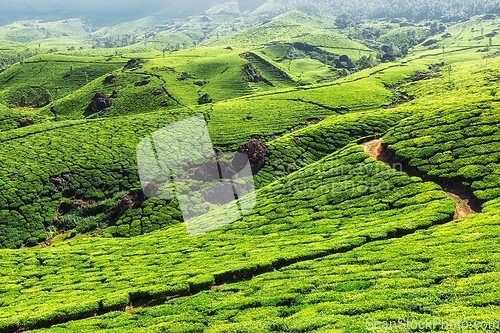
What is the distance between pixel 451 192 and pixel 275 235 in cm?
1984

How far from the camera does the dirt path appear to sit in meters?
39.7

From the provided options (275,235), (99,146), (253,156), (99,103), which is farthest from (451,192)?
(99,103)

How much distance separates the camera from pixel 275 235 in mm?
44406

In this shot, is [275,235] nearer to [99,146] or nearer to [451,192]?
[451,192]

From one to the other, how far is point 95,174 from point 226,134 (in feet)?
114

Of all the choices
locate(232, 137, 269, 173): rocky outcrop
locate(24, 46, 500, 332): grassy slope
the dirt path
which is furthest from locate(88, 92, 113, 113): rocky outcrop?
locate(24, 46, 500, 332): grassy slope

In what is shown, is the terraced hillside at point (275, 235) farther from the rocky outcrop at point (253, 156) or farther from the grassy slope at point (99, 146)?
the rocky outcrop at point (253, 156)

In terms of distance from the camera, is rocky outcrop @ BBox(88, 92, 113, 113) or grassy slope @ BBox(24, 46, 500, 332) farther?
rocky outcrop @ BBox(88, 92, 113, 113)

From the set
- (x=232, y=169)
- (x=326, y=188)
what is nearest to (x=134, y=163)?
(x=232, y=169)

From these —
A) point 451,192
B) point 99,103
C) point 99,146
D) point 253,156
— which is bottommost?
point 451,192

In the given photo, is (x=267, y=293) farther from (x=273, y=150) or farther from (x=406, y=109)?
(x=406, y=109)

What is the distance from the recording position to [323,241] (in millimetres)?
38312

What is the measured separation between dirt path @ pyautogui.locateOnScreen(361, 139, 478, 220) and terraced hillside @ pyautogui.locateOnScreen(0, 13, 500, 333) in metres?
0.23

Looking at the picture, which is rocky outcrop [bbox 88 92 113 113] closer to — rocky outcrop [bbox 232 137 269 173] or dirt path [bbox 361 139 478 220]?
rocky outcrop [bbox 232 137 269 173]
